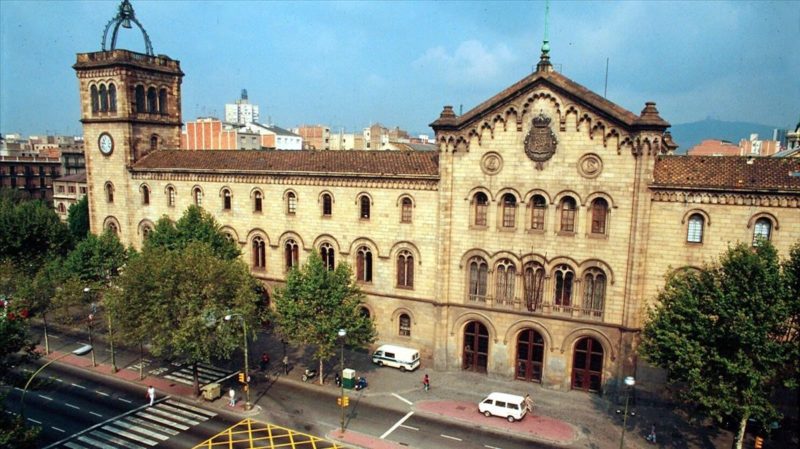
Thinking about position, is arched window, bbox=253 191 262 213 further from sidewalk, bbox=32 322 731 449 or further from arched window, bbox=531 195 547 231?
arched window, bbox=531 195 547 231

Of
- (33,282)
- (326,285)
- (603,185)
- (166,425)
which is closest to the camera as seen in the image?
(166,425)

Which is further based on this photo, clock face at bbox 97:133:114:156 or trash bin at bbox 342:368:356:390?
clock face at bbox 97:133:114:156

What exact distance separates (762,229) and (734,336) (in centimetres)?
1013

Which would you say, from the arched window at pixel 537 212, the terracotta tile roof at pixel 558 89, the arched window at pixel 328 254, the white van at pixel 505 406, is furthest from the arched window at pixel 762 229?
the arched window at pixel 328 254

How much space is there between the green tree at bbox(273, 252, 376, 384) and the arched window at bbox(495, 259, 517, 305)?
34.1 ft

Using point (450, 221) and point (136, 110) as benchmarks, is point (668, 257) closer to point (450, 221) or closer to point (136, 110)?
point (450, 221)

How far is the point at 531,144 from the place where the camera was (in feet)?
132

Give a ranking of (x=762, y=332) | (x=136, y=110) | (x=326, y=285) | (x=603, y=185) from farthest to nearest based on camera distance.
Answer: (x=136, y=110) < (x=326, y=285) < (x=603, y=185) < (x=762, y=332)

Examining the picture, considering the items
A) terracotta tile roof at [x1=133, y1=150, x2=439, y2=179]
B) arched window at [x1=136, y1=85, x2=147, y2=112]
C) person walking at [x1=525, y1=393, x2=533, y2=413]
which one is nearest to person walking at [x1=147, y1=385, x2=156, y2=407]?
terracotta tile roof at [x1=133, y1=150, x2=439, y2=179]

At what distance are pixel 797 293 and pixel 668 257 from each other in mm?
8964

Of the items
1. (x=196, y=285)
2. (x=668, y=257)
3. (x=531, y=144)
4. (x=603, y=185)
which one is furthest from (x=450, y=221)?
(x=196, y=285)

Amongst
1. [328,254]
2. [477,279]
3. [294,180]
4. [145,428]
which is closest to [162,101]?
[294,180]

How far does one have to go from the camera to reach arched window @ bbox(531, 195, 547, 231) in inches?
1620

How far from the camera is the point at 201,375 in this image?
44.4 m
